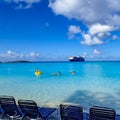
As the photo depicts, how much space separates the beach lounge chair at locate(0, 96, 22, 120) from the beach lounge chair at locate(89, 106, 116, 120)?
236cm

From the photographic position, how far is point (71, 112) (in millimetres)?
5812

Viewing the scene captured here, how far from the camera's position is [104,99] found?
12.5 m

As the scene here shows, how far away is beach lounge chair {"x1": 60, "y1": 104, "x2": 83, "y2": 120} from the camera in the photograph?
5.68 metres

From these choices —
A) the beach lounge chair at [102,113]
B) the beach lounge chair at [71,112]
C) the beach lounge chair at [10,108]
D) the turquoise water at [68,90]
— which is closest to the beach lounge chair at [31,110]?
the beach lounge chair at [10,108]

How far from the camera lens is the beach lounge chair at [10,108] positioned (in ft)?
21.4

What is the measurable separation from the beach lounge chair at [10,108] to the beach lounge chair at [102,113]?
7.73 feet

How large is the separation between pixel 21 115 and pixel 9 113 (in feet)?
1.32

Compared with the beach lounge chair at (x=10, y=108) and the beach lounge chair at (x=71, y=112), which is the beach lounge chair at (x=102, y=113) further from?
the beach lounge chair at (x=10, y=108)

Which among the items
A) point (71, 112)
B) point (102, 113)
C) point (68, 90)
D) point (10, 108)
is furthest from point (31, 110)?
point (68, 90)

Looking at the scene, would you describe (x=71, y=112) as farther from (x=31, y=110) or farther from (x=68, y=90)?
(x=68, y=90)

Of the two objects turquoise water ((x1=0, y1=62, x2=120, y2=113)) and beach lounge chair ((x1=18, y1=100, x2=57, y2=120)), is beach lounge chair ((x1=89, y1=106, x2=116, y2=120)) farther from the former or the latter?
turquoise water ((x1=0, y1=62, x2=120, y2=113))

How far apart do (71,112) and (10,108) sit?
196 centimetres

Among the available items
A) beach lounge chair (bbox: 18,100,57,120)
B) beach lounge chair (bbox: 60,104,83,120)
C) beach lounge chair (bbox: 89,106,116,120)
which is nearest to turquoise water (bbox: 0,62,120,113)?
beach lounge chair (bbox: 18,100,57,120)

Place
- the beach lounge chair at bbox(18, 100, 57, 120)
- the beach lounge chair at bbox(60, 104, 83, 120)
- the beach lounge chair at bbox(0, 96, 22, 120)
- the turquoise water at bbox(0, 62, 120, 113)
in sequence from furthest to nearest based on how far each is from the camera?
the turquoise water at bbox(0, 62, 120, 113) → the beach lounge chair at bbox(0, 96, 22, 120) → the beach lounge chair at bbox(18, 100, 57, 120) → the beach lounge chair at bbox(60, 104, 83, 120)
